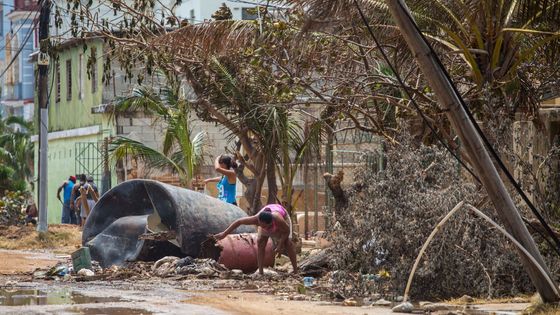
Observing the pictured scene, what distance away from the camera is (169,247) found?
60.2ft

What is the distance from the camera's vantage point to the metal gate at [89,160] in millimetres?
36938

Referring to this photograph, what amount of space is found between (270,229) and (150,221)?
9.82 feet

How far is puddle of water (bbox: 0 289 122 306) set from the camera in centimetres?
1266

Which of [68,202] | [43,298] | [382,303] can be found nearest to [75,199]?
[68,202]

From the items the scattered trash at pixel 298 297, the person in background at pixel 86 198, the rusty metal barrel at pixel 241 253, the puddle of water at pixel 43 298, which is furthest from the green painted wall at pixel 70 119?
the scattered trash at pixel 298 297

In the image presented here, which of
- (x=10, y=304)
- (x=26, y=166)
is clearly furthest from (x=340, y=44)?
(x=26, y=166)

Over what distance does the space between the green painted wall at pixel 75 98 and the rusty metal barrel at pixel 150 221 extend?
1740cm

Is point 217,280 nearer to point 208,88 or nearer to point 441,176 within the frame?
point 441,176

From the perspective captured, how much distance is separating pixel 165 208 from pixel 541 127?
19.3ft

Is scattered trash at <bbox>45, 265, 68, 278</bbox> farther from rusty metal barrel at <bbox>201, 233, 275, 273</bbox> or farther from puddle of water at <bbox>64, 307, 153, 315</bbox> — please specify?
puddle of water at <bbox>64, 307, 153, 315</bbox>

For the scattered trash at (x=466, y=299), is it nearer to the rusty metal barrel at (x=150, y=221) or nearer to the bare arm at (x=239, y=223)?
the bare arm at (x=239, y=223)

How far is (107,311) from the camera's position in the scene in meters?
11.6

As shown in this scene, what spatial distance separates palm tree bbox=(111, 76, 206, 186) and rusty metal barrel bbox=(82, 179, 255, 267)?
12.1 ft

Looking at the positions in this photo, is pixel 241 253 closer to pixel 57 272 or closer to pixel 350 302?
pixel 57 272
